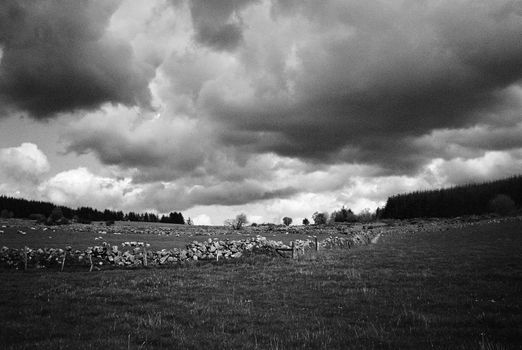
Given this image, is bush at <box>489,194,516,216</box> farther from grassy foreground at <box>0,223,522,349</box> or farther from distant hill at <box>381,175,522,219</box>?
grassy foreground at <box>0,223,522,349</box>

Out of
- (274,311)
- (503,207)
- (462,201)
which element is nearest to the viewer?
(274,311)

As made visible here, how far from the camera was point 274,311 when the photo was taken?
1285cm

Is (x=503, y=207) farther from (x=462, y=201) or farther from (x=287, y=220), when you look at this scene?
(x=287, y=220)

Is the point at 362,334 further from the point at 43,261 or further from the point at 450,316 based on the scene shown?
the point at 43,261

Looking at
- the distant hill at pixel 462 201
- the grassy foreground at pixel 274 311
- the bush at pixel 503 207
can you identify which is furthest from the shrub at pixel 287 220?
the grassy foreground at pixel 274 311

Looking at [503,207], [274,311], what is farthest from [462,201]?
[274,311]

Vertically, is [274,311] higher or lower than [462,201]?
lower

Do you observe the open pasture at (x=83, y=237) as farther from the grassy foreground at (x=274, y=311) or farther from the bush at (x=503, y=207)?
the bush at (x=503, y=207)

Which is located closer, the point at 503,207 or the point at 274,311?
the point at 274,311

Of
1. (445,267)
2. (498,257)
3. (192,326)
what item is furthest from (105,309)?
(498,257)

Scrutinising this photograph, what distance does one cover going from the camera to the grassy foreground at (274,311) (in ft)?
31.0

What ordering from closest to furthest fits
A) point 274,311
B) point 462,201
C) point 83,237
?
1. point 274,311
2. point 83,237
3. point 462,201

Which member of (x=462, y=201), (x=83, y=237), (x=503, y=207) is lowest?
(x=83, y=237)

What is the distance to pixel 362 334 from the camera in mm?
9906
